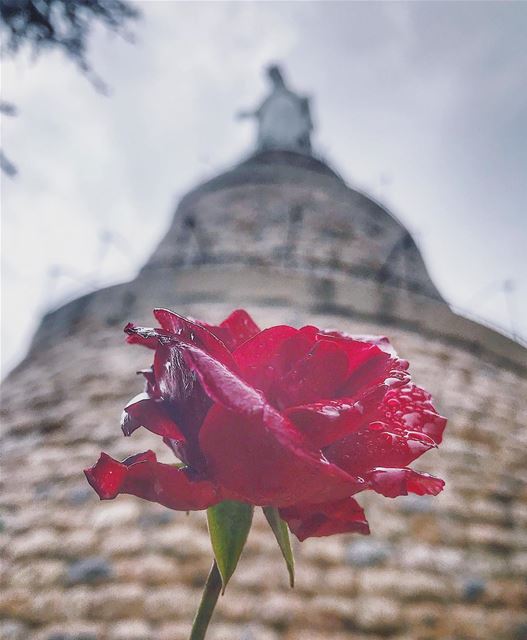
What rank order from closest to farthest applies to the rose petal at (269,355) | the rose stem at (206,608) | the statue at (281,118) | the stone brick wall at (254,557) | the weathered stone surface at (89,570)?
the rose stem at (206,608), the rose petal at (269,355), the stone brick wall at (254,557), the weathered stone surface at (89,570), the statue at (281,118)

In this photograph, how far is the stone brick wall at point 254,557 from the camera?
1.78 meters

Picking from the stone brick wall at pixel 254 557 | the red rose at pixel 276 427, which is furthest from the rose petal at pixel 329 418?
the stone brick wall at pixel 254 557

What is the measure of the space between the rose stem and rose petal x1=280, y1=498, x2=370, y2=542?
0.08 m

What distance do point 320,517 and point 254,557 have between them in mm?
1686

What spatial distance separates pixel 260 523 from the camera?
2137mm

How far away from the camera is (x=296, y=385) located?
464 mm

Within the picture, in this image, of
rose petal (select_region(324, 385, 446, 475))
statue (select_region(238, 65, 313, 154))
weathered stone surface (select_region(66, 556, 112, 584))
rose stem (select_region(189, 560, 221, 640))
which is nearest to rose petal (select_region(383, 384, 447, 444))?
rose petal (select_region(324, 385, 446, 475))

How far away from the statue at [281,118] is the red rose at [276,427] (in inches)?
360

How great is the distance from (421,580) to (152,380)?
188 cm

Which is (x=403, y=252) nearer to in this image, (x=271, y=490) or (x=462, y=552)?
(x=462, y=552)

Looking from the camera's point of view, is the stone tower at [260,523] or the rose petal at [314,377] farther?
the stone tower at [260,523]

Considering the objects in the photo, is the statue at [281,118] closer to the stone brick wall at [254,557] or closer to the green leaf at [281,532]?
the stone brick wall at [254,557]

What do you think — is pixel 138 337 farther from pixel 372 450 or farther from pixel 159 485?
pixel 372 450

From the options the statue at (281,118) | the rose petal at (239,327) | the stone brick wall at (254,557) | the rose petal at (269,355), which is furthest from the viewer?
the statue at (281,118)
